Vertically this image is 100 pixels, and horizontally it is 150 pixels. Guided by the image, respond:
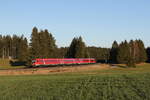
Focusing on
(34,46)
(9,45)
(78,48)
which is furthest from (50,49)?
(9,45)

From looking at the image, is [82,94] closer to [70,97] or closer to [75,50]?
[70,97]

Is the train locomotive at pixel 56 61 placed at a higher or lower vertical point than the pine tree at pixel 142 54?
lower

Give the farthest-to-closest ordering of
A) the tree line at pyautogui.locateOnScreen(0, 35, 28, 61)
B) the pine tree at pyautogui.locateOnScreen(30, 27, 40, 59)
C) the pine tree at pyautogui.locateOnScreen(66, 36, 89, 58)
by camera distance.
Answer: the tree line at pyautogui.locateOnScreen(0, 35, 28, 61) < the pine tree at pyautogui.locateOnScreen(66, 36, 89, 58) < the pine tree at pyautogui.locateOnScreen(30, 27, 40, 59)

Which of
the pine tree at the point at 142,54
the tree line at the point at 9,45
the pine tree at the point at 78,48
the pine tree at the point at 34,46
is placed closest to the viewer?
the pine tree at the point at 34,46

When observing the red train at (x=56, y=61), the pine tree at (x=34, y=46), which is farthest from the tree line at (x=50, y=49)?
the red train at (x=56, y=61)

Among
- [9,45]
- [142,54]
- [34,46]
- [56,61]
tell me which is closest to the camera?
[56,61]

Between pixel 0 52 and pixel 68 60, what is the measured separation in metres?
60.6

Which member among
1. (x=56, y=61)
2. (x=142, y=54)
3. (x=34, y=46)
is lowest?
(x=56, y=61)

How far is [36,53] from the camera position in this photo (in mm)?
78688

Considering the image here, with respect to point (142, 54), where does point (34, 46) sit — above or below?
above

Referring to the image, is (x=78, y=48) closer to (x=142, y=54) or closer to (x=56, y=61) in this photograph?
(x=56, y=61)

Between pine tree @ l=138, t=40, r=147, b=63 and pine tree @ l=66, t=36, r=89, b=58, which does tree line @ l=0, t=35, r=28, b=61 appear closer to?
pine tree @ l=66, t=36, r=89, b=58

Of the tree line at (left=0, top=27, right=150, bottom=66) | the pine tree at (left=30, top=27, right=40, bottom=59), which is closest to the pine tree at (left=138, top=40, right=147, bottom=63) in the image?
the tree line at (left=0, top=27, right=150, bottom=66)

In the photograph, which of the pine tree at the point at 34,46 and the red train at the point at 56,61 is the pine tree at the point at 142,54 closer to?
the red train at the point at 56,61
